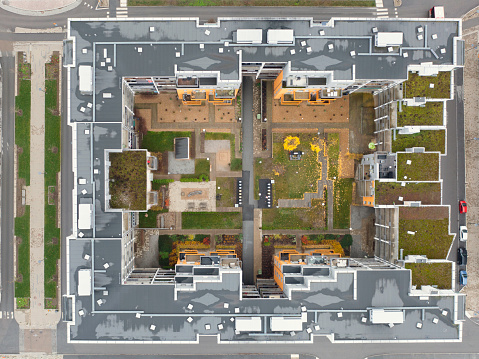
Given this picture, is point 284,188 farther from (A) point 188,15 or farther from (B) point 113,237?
(A) point 188,15

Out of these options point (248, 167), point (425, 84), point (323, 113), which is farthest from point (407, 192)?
point (248, 167)

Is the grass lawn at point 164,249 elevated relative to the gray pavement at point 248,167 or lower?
lower

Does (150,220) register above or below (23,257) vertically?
above

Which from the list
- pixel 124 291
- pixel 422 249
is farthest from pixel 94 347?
pixel 422 249

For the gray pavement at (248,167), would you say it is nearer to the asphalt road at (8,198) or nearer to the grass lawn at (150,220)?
the grass lawn at (150,220)

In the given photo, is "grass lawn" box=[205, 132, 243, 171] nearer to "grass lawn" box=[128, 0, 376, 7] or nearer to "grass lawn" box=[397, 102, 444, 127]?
"grass lawn" box=[128, 0, 376, 7]

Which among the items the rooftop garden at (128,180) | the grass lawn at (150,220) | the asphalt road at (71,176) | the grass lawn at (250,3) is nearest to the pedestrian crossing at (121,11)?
the asphalt road at (71,176)

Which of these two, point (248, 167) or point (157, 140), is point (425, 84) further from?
point (157, 140)
